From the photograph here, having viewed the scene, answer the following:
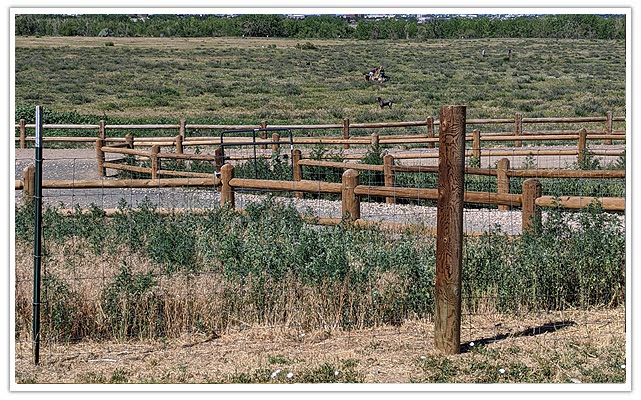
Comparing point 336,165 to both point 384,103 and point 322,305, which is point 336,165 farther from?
point 384,103

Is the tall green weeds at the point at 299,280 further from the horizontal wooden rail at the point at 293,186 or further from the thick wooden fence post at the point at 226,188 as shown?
the thick wooden fence post at the point at 226,188

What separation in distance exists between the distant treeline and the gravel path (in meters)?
49.8

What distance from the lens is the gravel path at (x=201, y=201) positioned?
38.8ft

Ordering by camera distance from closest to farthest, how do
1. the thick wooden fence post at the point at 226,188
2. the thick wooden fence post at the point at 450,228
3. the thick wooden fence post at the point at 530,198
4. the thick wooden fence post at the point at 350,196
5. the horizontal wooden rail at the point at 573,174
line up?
the thick wooden fence post at the point at 450,228 → the thick wooden fence post at the point at 530,198 → the thick wooden fence post at the point at 350,196 → the thick wooden fence post at the point at 226,188 → the horizontal wooden rail at the point at 573,174

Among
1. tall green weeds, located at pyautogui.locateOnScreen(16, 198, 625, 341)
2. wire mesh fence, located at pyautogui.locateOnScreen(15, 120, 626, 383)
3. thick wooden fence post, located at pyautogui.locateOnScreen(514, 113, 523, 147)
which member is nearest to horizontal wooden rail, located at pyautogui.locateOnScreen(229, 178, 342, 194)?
wire mesh fence, located at pyautogui.locateOnScreen(15, 120, 626, 383)

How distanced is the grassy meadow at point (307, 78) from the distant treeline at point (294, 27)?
1158 millimetres

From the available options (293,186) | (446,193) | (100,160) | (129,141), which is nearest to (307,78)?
(129,141)

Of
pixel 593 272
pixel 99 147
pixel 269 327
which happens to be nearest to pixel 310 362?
pixel 269 327

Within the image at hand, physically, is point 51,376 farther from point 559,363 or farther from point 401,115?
point 401,115

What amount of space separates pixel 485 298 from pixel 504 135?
19308mm

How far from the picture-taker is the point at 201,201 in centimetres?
1370

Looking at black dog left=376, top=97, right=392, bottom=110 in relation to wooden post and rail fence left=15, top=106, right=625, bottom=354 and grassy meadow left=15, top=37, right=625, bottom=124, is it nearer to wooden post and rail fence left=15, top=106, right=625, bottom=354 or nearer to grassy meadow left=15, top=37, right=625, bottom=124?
grassy meadow left=15, top=37, right=625, bottom=124

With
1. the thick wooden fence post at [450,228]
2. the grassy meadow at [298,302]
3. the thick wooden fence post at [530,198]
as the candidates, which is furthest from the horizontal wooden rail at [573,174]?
the thick wooden fence post at [450,228]

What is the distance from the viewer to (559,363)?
630cm
